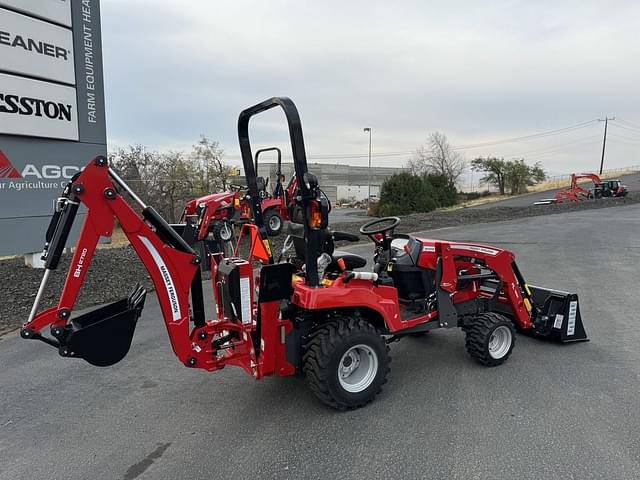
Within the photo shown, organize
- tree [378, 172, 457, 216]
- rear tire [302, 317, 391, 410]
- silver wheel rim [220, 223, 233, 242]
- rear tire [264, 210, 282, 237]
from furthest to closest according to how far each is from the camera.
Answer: tree [378, 172, 457, 216], rear tire [264, 210, 282, 237], silver wheel rim [220, 223, 233, 242], rear tire [302, 317, 391, 410]

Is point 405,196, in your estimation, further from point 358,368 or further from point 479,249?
point 358,368

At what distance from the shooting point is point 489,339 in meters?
4.12

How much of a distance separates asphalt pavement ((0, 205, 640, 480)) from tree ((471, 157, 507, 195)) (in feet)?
157

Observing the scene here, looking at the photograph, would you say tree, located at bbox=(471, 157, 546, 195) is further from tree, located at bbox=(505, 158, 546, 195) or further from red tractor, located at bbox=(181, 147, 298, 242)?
red tractor, located at bbox=(181, 147, 298, 242)

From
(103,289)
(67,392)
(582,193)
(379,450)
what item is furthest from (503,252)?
(582,193)

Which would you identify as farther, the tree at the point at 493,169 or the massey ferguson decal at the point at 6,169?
the tree at the point at 493,169

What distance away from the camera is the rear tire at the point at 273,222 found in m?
11.3

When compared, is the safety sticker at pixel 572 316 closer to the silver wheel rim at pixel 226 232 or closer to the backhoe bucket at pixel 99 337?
the backhoe bucket at pixel 99 337

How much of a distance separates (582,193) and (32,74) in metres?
32.0

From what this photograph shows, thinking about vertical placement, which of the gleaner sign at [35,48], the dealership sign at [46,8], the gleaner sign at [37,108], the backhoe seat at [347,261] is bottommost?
the backhoe seat at [347,261]

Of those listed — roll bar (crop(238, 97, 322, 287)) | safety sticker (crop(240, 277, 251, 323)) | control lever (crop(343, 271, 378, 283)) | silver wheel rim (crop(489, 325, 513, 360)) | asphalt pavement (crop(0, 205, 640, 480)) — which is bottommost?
asphalt pavement (crop(0, 205, 640, 480))

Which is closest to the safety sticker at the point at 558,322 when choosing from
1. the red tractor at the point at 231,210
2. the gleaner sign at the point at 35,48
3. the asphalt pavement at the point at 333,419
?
the asphalt pavement at the point at 333,419

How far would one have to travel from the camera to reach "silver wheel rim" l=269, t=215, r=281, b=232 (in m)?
11.4

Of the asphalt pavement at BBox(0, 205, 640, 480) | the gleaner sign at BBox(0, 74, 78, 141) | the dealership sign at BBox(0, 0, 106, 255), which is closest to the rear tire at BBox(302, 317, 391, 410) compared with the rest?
the asphalt pavement at BBox(0, 205, 640, 480)
